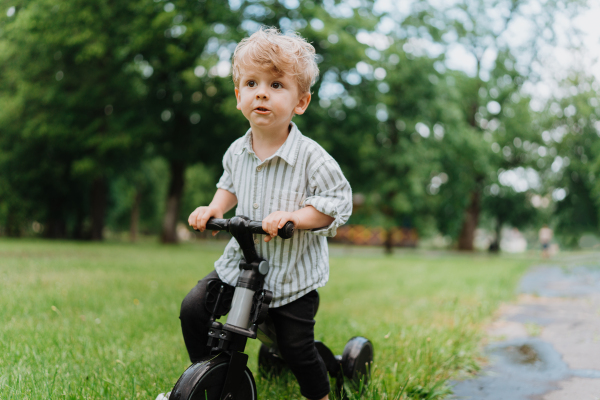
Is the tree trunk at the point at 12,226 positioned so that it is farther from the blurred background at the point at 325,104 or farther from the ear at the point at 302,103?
the ear at the point at 302,103

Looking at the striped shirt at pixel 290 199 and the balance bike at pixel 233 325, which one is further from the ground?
the striped shirt at pixel 290 199

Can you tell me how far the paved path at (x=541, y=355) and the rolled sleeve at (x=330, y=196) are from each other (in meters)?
1.50

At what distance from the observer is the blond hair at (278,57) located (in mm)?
1988

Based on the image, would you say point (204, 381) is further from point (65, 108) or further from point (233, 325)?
point (65, 108)

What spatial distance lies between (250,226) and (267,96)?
21.0 inches

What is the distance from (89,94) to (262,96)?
16.5 metres

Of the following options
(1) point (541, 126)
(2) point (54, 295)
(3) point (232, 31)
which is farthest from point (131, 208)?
(2) point (54, 295)

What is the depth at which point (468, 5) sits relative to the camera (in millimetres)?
23281

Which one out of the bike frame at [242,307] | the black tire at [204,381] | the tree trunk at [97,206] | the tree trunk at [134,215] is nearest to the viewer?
the black tire at [204,381]

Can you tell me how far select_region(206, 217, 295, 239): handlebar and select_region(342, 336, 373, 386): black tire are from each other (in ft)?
3.67

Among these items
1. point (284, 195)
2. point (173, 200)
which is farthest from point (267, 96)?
point (173, 200)

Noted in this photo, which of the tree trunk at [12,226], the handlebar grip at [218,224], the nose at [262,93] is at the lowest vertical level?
the tree trunk at [12,226]

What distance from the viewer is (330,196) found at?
2.09 meters

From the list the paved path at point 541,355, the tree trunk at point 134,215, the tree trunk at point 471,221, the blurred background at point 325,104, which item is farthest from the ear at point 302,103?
the tree trunk at point 134,215
